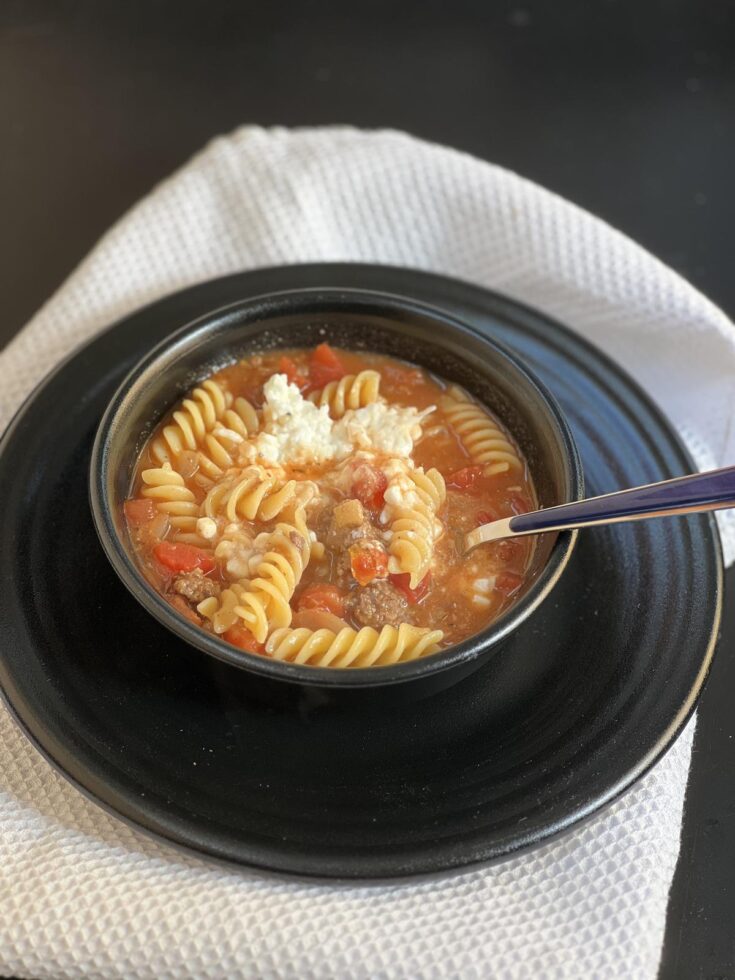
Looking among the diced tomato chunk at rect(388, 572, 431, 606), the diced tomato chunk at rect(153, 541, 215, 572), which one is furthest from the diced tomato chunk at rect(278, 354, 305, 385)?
the diced tomato chunk at rect(388, 572, 431, 606)

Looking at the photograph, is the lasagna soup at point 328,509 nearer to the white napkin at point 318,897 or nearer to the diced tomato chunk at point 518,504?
the diced tomato chunk at point 518,504

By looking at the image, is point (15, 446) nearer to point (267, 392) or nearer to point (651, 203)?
point (267, 392)

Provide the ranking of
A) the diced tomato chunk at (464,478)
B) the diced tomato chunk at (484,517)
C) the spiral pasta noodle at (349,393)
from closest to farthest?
the diced tomato chunk at (484,517), the diced tomato chunk at (464,478), the spiral pasta noodle at (349,393)

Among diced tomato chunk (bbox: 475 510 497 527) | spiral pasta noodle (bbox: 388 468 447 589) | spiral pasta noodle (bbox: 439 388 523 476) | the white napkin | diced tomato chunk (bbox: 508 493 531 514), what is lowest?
the white napkin

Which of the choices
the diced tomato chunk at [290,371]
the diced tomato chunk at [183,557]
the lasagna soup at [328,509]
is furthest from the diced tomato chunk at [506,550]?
the diced tomato chunk at [290,371]

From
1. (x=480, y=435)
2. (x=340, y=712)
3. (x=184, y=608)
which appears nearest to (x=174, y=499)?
(x=184, y=608)

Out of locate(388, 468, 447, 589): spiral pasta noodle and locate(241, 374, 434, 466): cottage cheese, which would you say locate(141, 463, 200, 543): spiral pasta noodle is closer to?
→ locate(241, 374, 434, 466): cottage cheese

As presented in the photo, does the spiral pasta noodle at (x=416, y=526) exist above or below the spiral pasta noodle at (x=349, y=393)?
below
